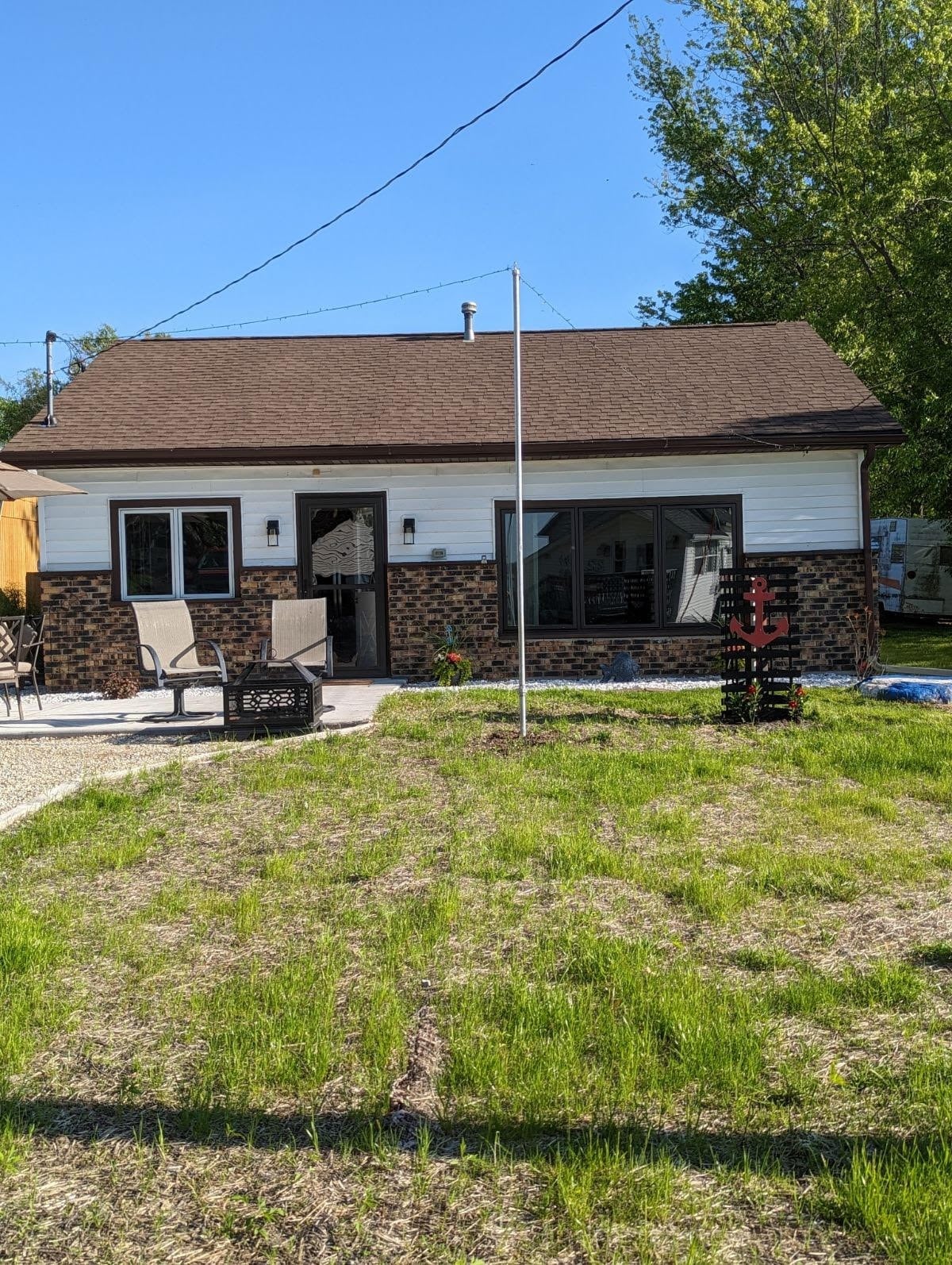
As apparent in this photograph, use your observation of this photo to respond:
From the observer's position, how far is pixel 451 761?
23.9 ft

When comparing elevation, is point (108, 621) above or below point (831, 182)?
below

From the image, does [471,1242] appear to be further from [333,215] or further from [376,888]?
[333,215]

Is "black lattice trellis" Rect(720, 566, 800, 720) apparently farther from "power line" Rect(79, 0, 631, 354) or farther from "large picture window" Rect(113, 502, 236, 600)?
"large picture window" Rect(113, 502, 236, 600)

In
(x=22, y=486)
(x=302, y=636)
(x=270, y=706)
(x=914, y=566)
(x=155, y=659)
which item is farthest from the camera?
(x=914, y=566)

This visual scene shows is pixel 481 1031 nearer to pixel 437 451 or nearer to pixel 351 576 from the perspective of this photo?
pixel 437 451

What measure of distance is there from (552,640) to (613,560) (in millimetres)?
1249

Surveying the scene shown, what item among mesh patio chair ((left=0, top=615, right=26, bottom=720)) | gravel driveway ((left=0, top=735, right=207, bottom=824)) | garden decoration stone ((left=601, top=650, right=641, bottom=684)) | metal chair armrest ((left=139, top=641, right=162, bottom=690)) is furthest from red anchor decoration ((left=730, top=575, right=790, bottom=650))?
mesh patio chair ((left=0, top=615, right=26, bottom=720))

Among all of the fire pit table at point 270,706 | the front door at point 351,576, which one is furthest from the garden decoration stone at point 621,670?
the fire pit table at point 270,706

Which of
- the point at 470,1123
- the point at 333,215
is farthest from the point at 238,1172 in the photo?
the point at 333,215

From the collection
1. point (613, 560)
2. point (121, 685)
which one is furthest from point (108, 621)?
point (613, 560)

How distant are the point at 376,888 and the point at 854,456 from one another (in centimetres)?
1001

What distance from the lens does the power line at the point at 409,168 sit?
26.8 ft

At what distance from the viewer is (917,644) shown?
17234 mm

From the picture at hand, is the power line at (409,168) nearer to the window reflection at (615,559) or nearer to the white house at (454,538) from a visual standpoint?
the white house at (454,538)
